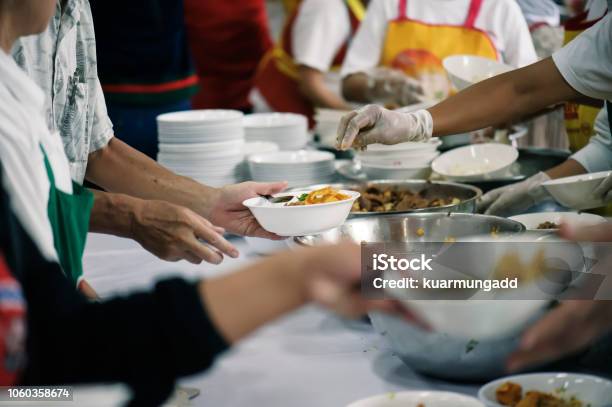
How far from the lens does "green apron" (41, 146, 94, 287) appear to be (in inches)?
37.0

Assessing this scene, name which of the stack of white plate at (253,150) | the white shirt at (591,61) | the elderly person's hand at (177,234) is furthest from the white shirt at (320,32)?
the elderly person's hand at (177,234)

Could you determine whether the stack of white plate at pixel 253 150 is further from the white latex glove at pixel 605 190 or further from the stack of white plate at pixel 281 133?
the white latex glove at pixel 605 190

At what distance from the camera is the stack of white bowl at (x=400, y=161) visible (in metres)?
2.15

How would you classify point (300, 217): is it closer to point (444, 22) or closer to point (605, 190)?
point (605, 190)

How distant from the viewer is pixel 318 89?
3.67m

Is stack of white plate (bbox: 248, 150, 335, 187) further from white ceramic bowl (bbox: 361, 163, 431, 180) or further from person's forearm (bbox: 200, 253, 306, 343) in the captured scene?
person's forearm (bbox: 200, 253, 306, 343)

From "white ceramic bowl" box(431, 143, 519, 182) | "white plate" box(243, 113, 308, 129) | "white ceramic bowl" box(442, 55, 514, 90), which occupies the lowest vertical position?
"white plate" box(243, 113, 308, 129)

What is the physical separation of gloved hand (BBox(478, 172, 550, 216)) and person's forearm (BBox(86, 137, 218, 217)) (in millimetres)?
688

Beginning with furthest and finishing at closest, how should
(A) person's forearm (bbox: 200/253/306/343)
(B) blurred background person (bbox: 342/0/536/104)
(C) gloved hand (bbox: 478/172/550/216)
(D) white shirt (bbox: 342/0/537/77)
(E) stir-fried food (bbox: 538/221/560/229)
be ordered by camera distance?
1. (B) blurred background person (bbox: 342/0/536/104)
2. (D) white shirt (bbox: 342/0/537/77)
3. (C) gloved hand (bbox: 478/172/550/216)
4. (E) stir-fried food (bbox: 538/221/560/229)
5. (A) person's forearm (bbox: 200/253/306/343)

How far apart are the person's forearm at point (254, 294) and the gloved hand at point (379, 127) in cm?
91

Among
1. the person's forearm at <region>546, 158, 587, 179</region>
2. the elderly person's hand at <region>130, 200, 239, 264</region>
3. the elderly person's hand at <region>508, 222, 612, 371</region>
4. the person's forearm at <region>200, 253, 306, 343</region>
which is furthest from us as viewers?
the person's forearm at <region>546, 158, 587, 179</region>

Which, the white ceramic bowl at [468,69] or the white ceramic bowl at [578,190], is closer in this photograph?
the white ceramic bowl at [578,190]

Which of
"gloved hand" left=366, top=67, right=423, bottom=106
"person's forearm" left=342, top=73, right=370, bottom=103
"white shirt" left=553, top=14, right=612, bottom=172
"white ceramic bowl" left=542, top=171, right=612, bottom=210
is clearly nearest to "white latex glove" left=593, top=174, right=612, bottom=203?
"white ceramic bowl" left=542, top=171, right=612, bottom=210

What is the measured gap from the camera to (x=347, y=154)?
2557 millimetres
